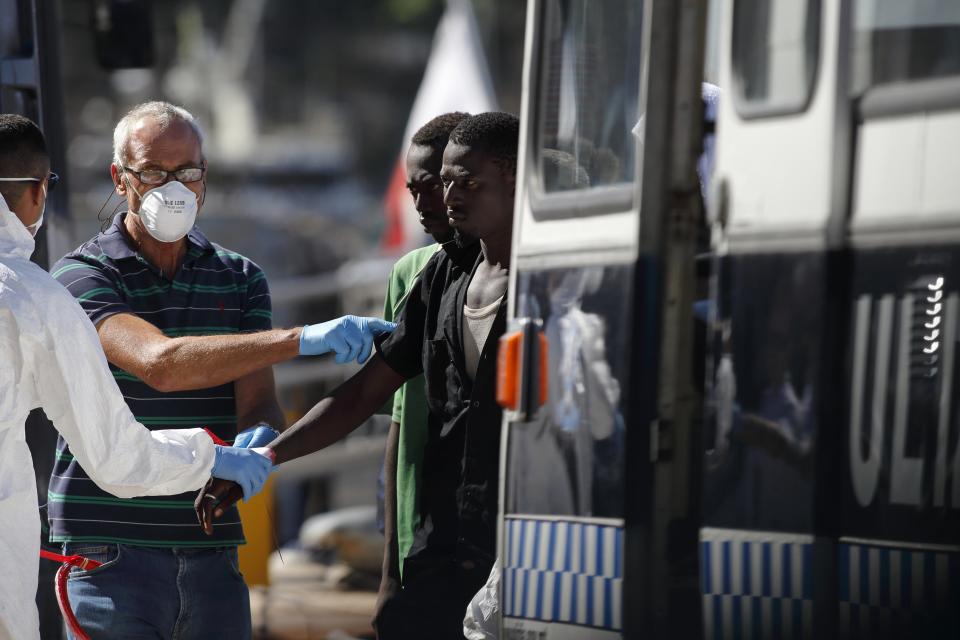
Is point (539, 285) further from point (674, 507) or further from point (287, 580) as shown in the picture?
point (287, 580)

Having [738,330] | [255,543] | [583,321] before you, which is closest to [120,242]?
[583,321]

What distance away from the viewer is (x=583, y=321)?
10.2 feet

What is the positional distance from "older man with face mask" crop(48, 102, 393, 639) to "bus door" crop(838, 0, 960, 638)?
1646 mm

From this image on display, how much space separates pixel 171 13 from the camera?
4494cm

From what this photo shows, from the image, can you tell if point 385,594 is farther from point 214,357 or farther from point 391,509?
point 214,357

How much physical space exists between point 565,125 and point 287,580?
5.56 m

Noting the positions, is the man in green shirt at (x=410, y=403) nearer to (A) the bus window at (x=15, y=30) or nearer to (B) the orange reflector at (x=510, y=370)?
(B) the orange reflector at (x=510, y=370)

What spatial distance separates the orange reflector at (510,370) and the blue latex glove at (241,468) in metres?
0.86

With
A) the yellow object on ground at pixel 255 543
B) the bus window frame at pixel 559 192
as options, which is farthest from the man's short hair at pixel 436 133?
the yellow object on ground at pixel 255 543

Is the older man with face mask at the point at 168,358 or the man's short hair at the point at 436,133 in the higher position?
the man's short hair at the point at 436,133

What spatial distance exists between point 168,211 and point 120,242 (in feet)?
0.58

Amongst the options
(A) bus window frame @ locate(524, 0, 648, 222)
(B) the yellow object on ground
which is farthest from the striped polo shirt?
(B) the yellow object on ground

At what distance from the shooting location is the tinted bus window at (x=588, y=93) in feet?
10.3

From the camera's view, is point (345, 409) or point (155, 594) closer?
point (155, 594)
